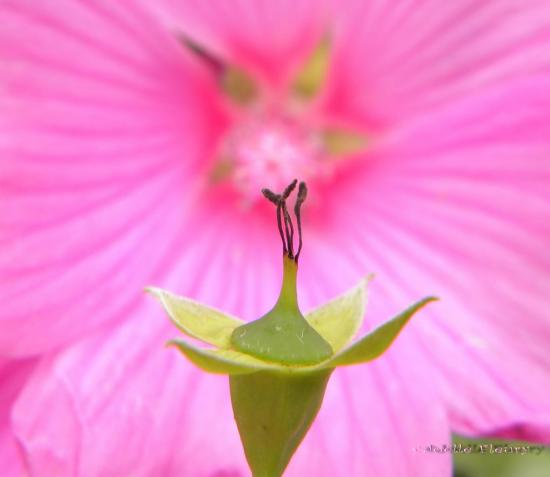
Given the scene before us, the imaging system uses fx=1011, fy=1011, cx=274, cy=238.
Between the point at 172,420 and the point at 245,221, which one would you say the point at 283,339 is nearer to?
the point at 172,420

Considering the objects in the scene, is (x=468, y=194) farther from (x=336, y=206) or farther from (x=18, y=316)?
(x=18, y=316)

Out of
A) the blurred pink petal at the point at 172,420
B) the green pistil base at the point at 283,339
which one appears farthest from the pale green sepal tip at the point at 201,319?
the blurred pink petal at the point at 172,420

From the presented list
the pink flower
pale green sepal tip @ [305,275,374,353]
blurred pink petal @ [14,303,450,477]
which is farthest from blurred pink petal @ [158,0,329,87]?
pale green sepal tip @ [305,275,374,353]

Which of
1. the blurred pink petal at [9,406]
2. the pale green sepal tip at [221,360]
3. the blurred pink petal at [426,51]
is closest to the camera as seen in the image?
the pale green sepal tip at [221,360]

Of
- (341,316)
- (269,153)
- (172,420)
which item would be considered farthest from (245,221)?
(341,316)

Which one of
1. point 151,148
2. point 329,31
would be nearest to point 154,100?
point 151,148

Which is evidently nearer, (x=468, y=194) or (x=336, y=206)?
(x=468, y=194)

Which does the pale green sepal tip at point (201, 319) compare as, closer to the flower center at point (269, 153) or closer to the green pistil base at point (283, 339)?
the green pistil base at point (283, 339)
